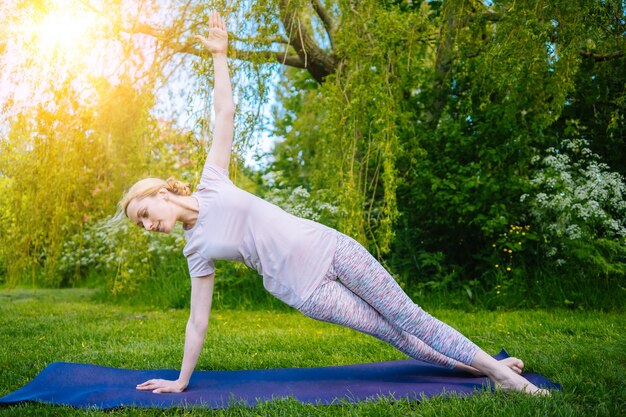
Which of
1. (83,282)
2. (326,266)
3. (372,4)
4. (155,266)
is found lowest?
(83,282)

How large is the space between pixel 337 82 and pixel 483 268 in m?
2.65

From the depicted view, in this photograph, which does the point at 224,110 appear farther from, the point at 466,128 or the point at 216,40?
the point at 466,128

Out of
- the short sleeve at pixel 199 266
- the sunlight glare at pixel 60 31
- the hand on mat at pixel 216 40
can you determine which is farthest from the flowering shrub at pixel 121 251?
the sunlight glare at pixel 60 31

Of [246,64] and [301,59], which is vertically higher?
[301,59]

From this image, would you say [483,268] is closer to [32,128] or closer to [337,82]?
[337,82]

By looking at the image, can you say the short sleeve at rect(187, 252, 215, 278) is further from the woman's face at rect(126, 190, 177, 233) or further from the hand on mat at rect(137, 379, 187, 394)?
the hand on mat at rect(137, 379, 187, 394)

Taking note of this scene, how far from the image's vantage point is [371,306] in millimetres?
2408

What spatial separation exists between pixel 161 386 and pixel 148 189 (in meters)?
0.84

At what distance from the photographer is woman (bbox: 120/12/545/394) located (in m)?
2.31

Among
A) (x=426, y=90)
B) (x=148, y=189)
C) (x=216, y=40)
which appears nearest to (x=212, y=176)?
(x=148, y=189)

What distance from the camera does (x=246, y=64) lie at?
3.62m

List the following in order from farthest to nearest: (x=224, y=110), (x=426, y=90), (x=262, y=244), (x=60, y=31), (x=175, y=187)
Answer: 1. (x=426, y=90)
2. (x=60, y=31)
3. (x=224, y=110)
4. (x=175, y=187)
5. (x=262, y=244)

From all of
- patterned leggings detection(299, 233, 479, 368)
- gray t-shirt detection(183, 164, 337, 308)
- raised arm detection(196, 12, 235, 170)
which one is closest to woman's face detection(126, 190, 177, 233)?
gray t-shirt detection(183, 164, 337, 308)

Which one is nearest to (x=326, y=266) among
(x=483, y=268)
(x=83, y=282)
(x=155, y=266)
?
(x=483, y=268)
